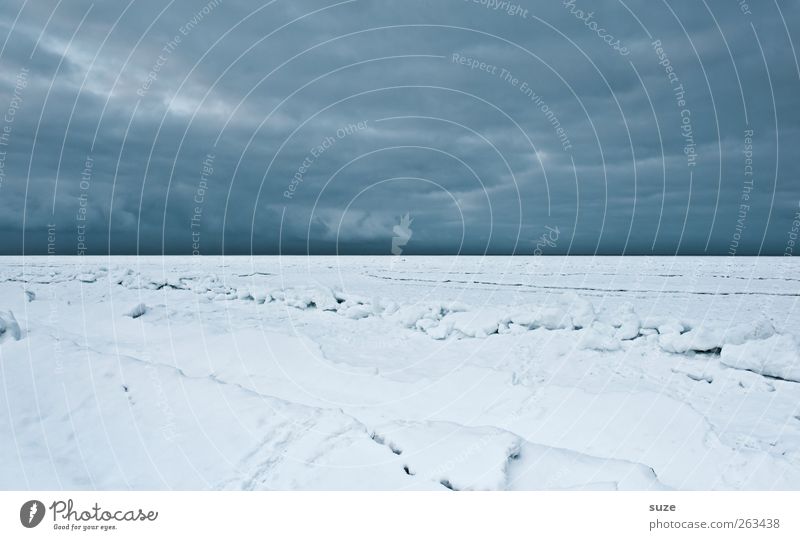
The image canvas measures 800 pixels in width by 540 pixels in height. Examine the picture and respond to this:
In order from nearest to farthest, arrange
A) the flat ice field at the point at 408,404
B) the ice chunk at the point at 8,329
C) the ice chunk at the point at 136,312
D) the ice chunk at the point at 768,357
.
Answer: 1. the flat ice field at the point at 408,404
2. the ice chunk at the point at 768,357
3. the ice chunk at the point at 8,329
4. the ice chunk at the point at 136,312

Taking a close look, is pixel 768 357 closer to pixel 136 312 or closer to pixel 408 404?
pixel 408 404

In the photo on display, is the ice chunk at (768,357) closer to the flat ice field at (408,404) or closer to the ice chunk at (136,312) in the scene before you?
the flat ice field at (408,404)

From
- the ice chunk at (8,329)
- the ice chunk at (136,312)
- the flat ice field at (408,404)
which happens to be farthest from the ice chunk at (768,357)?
the ice chunk at (136,312)

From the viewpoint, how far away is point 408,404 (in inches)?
241

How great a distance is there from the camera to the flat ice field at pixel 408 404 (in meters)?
4.28

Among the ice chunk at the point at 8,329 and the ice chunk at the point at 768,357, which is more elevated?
the ice chunk at the point at 8,329

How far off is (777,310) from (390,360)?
13135 mm

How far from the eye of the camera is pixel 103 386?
6059 millimetres

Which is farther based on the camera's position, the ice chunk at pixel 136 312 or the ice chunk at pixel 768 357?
the ice chunk at pixel 136 312

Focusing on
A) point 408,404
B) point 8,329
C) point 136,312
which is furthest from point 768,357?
point 136,312

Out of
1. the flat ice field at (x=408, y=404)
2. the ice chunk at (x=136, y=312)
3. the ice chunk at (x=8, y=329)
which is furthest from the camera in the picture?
the ice chunk at (x=136, y=312)
